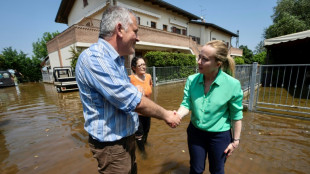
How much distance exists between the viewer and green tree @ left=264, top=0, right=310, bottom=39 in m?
20.5

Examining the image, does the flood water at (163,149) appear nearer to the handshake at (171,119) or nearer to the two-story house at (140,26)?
the handshake at (171,119)

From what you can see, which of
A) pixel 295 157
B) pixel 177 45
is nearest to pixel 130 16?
pixel 295 157

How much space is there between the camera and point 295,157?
2.80 metres

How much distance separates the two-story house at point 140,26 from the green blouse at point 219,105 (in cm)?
1254

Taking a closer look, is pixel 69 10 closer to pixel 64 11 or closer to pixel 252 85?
pixel 64 11

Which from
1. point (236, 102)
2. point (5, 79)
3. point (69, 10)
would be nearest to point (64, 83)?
point (236, 102)

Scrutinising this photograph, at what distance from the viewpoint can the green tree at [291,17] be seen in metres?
20.5

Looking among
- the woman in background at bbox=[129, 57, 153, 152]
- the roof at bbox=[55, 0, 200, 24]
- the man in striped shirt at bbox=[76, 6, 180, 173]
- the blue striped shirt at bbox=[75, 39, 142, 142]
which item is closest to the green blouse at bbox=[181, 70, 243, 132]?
the man in striped shirt at bbox=[76, 6, 180, 173]

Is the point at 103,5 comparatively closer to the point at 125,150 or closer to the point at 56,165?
the point at 56,165

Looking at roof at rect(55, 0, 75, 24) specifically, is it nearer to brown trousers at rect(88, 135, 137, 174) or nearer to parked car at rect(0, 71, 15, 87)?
parked car at rect(0, 71, 15, 87)

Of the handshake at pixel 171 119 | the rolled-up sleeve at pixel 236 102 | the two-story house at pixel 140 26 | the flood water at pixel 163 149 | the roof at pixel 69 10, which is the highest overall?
the roof at pixel 69 10

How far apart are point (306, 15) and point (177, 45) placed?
65.9 ft

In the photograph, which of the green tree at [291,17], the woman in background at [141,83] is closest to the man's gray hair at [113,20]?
the woman in background at [141,83]

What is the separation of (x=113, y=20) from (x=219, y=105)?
4.43 ft
